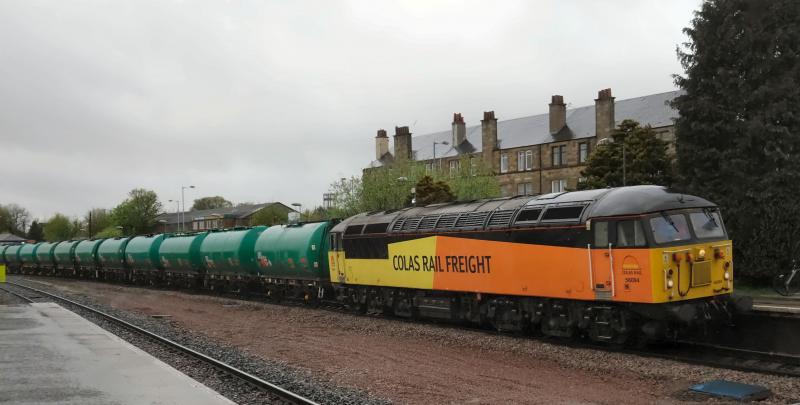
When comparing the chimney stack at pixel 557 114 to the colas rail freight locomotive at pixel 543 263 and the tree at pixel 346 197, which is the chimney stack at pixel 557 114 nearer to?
the tree at pixel 346 197

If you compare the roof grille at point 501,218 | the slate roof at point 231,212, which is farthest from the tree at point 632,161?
the slate roof at point 231,212

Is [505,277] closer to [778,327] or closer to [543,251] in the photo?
[543,251]

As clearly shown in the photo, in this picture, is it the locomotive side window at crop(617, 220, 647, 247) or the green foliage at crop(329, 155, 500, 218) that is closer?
the locomotive side window at crop(617, 220, 647, 247)

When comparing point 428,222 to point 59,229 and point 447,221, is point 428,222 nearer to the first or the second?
point 447,221

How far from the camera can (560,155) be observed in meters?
74.2

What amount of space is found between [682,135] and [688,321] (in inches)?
898

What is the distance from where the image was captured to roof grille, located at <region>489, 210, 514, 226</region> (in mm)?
17656

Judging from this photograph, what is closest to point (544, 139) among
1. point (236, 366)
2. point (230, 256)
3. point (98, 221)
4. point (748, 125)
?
point (748, 125)

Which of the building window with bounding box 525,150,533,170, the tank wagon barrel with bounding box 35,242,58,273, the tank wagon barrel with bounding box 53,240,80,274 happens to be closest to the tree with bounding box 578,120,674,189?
the building window with bounding box 525,150,533,170

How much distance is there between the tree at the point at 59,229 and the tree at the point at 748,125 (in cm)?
15729

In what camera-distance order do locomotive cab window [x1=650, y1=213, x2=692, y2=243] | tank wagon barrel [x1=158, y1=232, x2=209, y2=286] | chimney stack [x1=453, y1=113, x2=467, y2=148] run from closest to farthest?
locomotive cab window [x1=650, y1=213, x2=692, y2=243]
tank wagon barrel [x1=158, y1=232, x2=209, y2=286]
chimney stack [x1=453, y1=113, x2=467, y2=148]

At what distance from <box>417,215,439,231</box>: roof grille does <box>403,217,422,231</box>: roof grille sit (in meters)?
0.25

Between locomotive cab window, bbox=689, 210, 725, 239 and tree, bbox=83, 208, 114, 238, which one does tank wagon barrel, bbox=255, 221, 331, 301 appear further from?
tree, bbox=83, 208, 114, 238

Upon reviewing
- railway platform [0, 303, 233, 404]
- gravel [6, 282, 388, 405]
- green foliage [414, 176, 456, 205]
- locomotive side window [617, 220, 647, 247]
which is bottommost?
gravel [6, 282, 388, 405]
